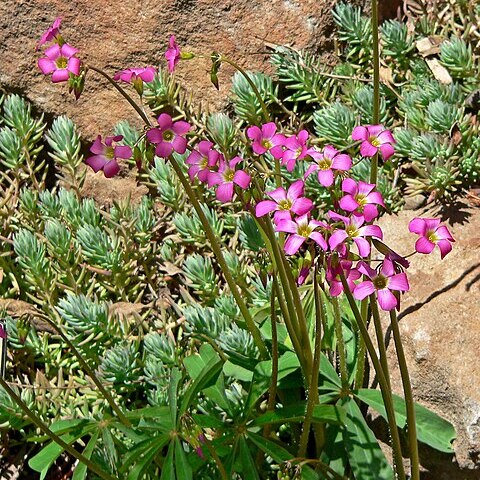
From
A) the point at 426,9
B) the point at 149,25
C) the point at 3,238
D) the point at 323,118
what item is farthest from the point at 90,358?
the point at 426,9

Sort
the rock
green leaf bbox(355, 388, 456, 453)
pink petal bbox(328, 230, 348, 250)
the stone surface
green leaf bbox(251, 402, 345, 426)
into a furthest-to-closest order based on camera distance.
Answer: the rock → the stone surface → green leaf bbox(355, 388, 456, 453) → green leaf bbox(251, 402, 345, 426) → pink petal bbox(328, 230, 348, 250)

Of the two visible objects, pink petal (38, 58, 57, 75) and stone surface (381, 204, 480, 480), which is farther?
stone surface (381, 204, 480, 480)

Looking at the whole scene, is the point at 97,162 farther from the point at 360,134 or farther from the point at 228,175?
the point at 360,134

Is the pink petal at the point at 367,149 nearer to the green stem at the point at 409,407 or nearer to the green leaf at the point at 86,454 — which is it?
the green stem at the point at 409,407

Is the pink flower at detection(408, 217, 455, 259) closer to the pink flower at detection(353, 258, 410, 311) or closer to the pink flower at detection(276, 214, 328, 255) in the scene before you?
the pink flower at detection(353, 258, 410, 311)

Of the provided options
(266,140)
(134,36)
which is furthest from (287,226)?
(134,36)

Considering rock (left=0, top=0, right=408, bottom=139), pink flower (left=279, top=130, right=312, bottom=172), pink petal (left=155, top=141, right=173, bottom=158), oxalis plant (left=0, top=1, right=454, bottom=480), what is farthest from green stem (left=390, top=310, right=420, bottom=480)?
rock (left=0, top=0, right=408, bottom=139)
